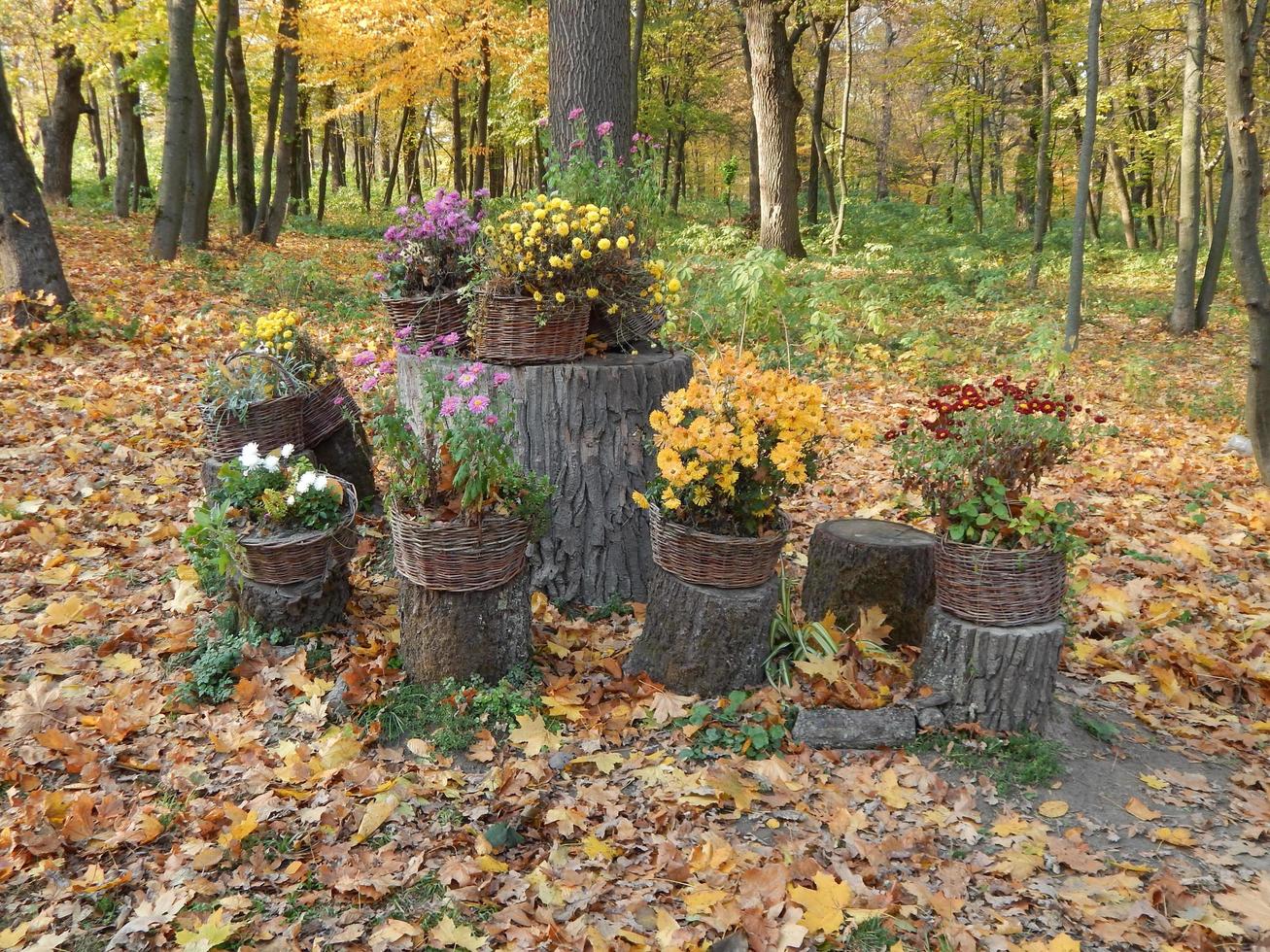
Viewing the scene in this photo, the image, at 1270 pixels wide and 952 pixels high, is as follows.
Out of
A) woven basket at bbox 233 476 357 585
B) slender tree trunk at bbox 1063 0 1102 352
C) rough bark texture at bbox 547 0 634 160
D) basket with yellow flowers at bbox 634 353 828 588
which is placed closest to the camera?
basket with yellow flowers at bbox 634 353 828 588

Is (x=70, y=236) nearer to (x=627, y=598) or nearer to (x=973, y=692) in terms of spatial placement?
(x=627, y=598)

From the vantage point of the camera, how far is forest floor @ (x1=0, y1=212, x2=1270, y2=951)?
253 centimetres

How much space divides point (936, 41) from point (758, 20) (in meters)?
6.20

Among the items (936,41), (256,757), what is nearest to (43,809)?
(256,757)

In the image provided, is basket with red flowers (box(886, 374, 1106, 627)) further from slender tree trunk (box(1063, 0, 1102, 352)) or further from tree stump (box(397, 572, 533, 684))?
slender tree trunk (box(1063, 0, 1102, 352))

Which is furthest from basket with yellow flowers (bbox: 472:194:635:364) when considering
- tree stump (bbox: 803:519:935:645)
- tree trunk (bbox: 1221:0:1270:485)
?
tree trunk (bbox: 1221:0:1270:485)

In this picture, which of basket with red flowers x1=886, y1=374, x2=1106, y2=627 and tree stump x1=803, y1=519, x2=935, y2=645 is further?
tree stump x1=803, y1=519, x2=935, y2=645

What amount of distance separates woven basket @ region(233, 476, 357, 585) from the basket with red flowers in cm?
255

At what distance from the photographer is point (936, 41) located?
17188mm

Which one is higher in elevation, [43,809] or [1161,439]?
[1161,439]

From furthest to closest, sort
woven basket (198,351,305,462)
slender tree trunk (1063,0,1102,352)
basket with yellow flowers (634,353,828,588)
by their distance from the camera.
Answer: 1. slender tree trunk (1063,0,1102,352)
2. woven basket (198,351,305,462)
3. basket with yellow flowers (634,353,828,588)

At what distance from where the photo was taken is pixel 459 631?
3.56 m

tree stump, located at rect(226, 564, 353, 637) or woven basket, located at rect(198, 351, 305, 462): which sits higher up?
woven basket, located at rect(198, 351, 305, 462)

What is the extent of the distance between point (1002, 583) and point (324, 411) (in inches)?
146
